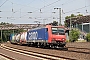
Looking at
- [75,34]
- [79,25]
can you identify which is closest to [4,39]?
[79,25]

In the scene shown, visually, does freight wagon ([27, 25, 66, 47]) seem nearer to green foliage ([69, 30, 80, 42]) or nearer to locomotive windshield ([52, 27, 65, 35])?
locomotive windshield ([52, 27, 65, 35])

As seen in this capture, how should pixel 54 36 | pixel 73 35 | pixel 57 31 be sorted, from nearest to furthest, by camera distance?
pixel 54 36 < pixel 57 31 < pixel 73 35

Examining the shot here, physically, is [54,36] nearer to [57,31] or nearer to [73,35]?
[57,31]

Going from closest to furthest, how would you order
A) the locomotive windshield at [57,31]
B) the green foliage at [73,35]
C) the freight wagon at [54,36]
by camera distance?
the freight wagon at [54,36]
the locomotive windshield at [57,31]
the green foliage at [73,35]

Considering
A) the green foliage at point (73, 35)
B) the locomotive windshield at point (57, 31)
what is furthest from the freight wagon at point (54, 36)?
the green foliage at point (73, 35)

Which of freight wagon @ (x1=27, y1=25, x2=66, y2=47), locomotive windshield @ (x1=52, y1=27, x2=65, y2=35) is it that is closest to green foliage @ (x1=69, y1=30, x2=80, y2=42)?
freight wagon @ (x1=27, y1=25, x2=66, y2=47)

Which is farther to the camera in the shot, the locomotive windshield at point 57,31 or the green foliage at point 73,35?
the green foliage at point 73,35

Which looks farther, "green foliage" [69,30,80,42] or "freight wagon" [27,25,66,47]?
"green foliage" [69,30,80,42]

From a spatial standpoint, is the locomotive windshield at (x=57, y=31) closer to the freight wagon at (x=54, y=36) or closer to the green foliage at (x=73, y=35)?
the freight wagon at (x=54, y=36)

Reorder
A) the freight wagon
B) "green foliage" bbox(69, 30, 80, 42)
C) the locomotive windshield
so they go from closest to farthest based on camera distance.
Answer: the freight wagon, the locomotive windshield, "green foliage" bbox(69, 30, 80, 42)

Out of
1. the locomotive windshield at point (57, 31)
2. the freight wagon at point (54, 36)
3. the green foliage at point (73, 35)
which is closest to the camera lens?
the freight wagon at point (54, 36)

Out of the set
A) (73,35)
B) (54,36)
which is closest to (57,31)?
(54,36)

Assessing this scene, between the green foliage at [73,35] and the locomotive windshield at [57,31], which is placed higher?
the locomotive windshield at [57,31]

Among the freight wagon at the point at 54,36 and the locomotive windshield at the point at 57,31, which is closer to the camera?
the freight wagon at the point at 54,36
